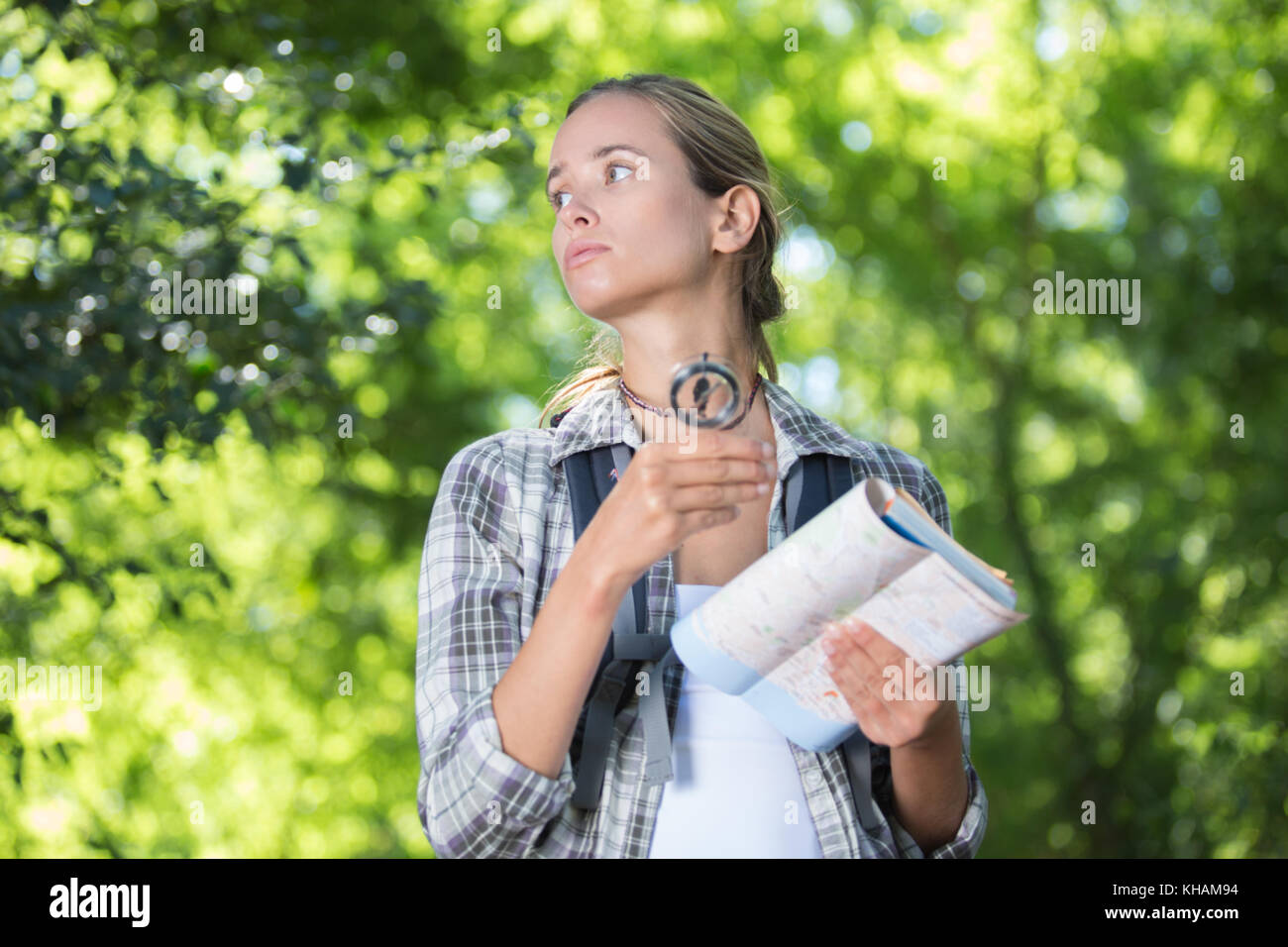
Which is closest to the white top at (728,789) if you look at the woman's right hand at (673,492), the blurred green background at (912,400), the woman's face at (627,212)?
the woman's right hand at (673,492)

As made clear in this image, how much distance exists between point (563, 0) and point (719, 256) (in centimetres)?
449

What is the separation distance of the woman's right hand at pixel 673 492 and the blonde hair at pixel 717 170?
63 centimetres

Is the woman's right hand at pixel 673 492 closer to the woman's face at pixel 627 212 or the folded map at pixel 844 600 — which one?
the folded map at pixel 844 600

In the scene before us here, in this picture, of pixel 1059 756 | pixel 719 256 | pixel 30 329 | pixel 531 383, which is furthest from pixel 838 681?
pixel 1059 756

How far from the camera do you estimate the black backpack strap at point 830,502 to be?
1.57m

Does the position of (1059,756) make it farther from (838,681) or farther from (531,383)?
(838,681)

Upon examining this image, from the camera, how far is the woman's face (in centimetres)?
168

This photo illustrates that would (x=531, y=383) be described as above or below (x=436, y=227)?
below

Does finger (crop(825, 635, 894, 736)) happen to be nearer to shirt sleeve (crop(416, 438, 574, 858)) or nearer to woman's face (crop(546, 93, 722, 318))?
shirt sleeve (crop(416, 438, 574, 858))

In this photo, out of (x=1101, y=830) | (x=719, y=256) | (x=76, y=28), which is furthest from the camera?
(x=1101, y=830)

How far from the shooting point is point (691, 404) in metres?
1.37

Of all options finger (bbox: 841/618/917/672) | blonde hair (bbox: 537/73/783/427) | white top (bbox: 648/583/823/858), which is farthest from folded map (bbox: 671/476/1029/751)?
blonde hair (bbox: 537/73/783/427)
